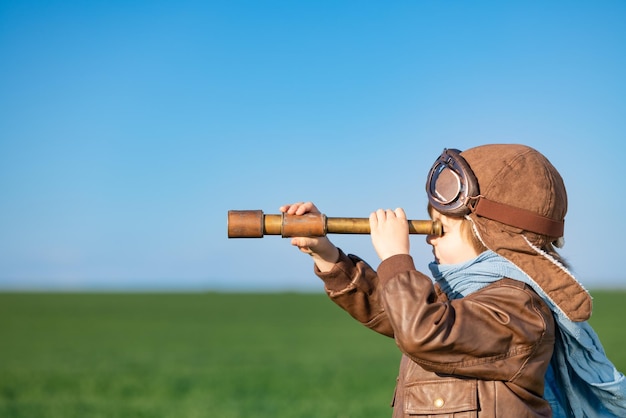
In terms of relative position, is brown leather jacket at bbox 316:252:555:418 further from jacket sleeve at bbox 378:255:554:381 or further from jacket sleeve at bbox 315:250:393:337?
jacket sleeve at bbox 315:250:393:337

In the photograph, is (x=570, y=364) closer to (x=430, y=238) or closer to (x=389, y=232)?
(x=430, y=238)

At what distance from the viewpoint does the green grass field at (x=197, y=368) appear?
37.3ft

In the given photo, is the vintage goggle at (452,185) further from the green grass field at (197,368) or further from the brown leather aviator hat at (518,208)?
the green grass field at (197,368)

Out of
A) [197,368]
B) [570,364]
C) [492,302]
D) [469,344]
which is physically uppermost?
[492,302]

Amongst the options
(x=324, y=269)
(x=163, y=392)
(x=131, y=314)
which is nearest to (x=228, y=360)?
(x=163, y=392)

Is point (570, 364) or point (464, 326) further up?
point (464, 326)

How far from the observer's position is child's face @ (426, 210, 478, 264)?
12.0 ft

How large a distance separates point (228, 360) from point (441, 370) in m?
17.3

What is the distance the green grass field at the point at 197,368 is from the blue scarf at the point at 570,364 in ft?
21.3

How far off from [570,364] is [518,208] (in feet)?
2.62

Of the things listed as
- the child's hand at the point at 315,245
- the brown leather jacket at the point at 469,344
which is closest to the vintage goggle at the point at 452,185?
the brown leather jacket at the point at 469,344

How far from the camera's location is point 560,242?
377 centimetres

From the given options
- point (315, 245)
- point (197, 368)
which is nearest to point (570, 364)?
point (315, 245)

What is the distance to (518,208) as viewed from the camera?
11.6ft
